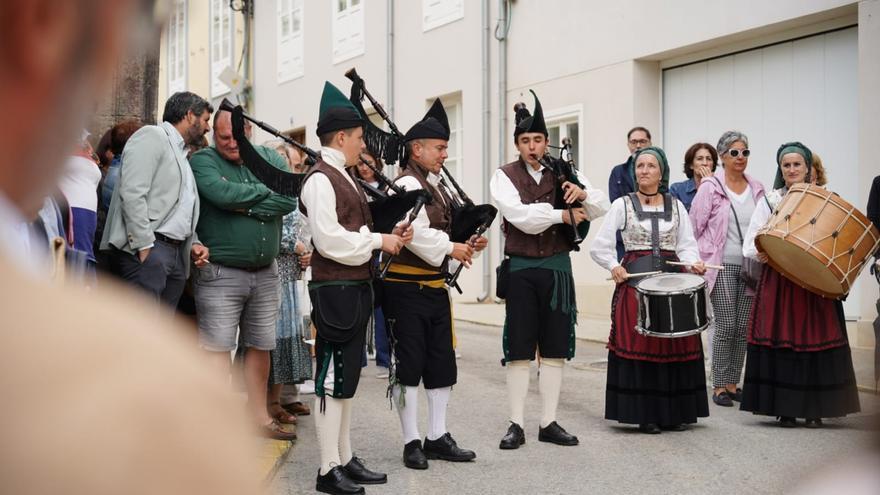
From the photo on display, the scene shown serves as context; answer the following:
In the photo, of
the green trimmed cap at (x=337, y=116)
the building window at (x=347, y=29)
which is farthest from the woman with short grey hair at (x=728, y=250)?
the building window at (x=347, y=29)

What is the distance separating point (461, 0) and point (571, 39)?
2.94 meters

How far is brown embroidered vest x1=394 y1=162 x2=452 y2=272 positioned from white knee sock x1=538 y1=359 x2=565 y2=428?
103 cm

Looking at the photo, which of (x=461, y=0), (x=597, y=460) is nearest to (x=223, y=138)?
(x=597, y=460)

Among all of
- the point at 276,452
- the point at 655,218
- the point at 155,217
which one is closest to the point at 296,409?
the point at 276,452

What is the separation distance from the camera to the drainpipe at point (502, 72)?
1534 cm

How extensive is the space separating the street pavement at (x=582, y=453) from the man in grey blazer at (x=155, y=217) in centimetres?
125

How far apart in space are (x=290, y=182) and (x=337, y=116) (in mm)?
454

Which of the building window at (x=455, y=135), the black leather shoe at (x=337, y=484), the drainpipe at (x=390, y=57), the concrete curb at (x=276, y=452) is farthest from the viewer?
the drainpipe at (x=390, y=57)

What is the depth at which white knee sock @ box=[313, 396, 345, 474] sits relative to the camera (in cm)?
511

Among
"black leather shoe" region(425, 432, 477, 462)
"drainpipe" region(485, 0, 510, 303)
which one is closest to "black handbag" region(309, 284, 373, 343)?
"black leather shoe" region(425, 432, 477, 462)

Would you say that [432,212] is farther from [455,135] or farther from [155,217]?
[455,135]

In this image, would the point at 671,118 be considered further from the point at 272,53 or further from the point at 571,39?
the point at 272,53

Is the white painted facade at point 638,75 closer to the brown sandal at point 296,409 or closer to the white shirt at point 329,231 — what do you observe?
the brown sandal at point 296,409

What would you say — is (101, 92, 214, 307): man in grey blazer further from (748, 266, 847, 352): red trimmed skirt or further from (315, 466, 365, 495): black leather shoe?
(748, 266, 847, 352): red trimmed skirt
